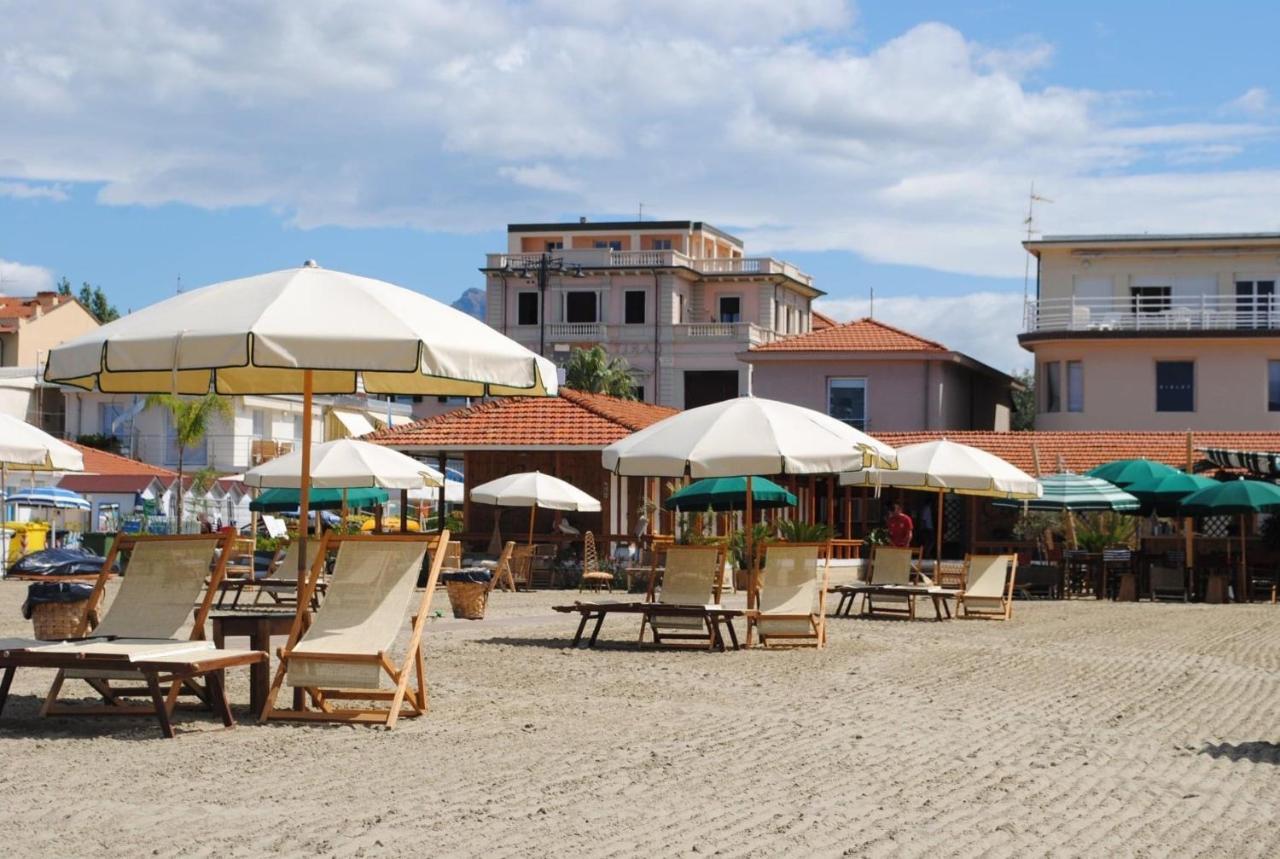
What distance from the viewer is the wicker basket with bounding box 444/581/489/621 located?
2083 cm

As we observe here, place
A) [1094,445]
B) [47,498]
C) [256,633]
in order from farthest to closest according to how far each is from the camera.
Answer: [47,498] → [1094,445] → [256,633]

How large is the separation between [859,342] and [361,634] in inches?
1510

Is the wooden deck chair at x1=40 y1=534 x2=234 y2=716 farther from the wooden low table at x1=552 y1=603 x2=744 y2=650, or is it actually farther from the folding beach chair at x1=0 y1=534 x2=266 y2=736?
the wooden low table at x1=552 y1=603 x2=744 y2=650

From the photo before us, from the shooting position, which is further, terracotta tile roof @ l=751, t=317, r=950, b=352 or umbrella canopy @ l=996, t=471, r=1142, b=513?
terracotta tile roof @ l=751, t=317, r=950, b=352

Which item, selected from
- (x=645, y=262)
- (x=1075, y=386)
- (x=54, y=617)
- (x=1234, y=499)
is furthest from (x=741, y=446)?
(x=645, y=262)

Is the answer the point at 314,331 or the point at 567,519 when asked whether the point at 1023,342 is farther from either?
the point at 314,331

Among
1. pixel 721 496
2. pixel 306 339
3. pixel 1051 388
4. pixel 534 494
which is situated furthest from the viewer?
pixel 1051 388

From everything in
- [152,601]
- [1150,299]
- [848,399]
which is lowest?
[152,601]

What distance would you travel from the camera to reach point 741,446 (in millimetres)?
16625

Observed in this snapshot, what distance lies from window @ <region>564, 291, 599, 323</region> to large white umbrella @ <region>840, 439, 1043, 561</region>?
1983 inches

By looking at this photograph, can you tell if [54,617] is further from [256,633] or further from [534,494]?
[534,494]

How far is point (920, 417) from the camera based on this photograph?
47219mm

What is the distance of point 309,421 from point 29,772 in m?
3.67

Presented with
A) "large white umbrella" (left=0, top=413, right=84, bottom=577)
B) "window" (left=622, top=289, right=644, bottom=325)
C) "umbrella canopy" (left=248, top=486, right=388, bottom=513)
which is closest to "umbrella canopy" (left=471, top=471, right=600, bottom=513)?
"umbrella canopy" (left=248, top=486, right=388, bottom=513)
